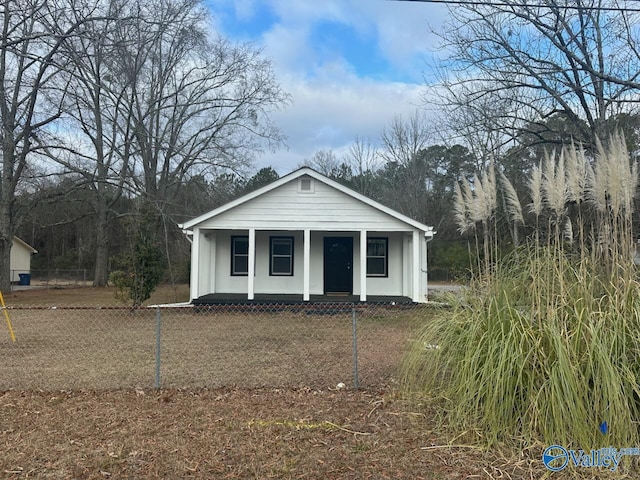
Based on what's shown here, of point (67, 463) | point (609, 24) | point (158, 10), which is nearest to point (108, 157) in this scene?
point (158, 10)

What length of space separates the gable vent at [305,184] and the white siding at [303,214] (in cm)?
10

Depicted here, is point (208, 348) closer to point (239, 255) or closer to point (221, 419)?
point (221, 419)

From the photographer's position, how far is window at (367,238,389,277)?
15.1 m

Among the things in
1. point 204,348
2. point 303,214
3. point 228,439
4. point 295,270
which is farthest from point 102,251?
point 228,439

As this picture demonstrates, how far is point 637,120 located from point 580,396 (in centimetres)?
1219

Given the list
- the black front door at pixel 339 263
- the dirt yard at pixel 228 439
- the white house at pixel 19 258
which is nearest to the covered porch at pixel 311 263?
the black front door at pixel 339 263

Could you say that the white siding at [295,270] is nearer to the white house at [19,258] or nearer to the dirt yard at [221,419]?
the dirt yard at [221,419]

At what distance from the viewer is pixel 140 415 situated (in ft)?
14.3

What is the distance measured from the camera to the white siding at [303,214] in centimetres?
1357

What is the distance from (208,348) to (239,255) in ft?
24.1

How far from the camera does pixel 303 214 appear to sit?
13.6m

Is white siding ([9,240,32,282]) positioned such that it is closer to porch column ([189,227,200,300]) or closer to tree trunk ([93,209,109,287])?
tree trunk ([93,209,109,287])

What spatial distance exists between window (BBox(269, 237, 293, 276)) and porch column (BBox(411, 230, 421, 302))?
399cm

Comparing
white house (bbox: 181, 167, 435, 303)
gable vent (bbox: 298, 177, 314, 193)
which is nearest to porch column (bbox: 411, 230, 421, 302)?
white house (bbox: 181, 167, 435, 303)
